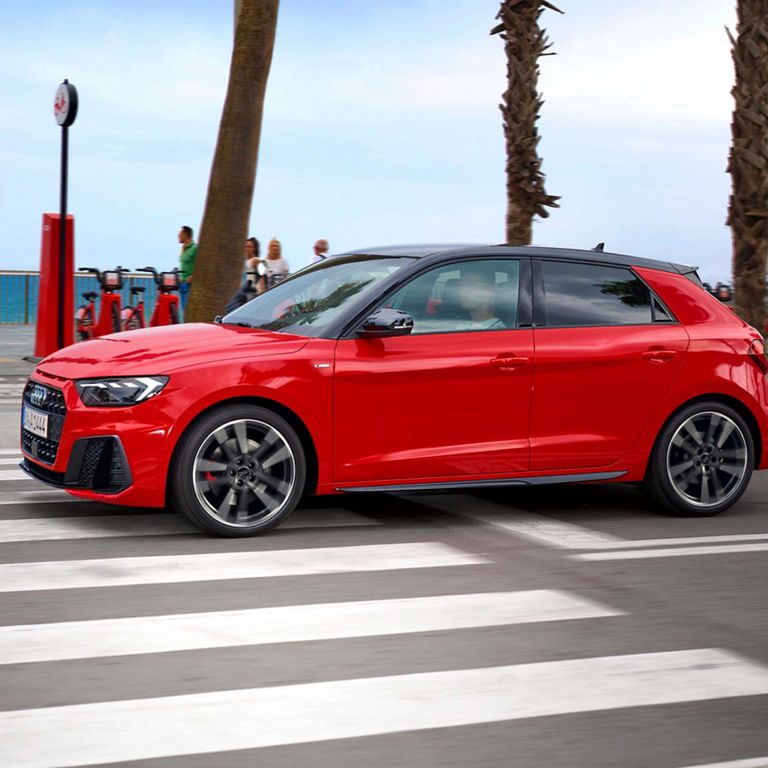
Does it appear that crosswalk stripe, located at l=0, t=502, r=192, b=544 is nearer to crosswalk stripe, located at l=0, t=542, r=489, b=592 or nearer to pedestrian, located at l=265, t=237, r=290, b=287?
crosswalk stripe, located at l=0, t=542, r=489, b=592

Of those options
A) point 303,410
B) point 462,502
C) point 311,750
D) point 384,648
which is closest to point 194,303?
point 462,502

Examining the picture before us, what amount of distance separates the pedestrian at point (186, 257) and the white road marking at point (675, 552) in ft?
47.1

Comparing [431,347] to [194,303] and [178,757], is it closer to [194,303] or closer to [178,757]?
[178,757]

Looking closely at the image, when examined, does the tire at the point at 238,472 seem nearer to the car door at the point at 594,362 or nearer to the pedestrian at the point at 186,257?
the car door at the point at 594,362

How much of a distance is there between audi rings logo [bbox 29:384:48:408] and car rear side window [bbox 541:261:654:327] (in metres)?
2.86

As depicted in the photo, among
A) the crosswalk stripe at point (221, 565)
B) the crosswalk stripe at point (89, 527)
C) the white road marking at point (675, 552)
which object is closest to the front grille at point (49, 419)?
the crosswalk stripe at point (89, 527)

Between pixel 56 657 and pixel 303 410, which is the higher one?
pixel 303 410

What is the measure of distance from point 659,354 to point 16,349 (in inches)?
631

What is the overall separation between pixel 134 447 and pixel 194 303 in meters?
9.43

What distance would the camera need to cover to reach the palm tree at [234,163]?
52.9ft

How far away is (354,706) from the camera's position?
14.6 ft

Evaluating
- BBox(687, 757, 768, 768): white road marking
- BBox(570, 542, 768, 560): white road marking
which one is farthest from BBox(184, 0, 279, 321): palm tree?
BBox(687, 757, 768, 768): white road marking

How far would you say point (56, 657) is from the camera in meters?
4.98

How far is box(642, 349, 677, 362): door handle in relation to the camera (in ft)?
26.6
